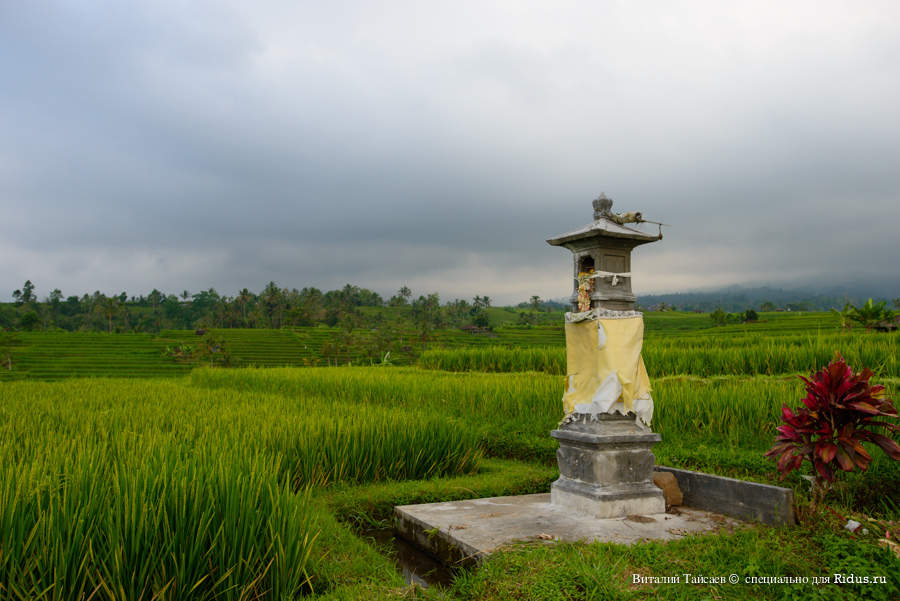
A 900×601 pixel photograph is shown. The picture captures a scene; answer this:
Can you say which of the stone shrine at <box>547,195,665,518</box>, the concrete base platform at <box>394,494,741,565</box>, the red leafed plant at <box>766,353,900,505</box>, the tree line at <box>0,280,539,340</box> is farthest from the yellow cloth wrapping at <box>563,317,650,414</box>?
the tree line at <box>0,280,539,340</box>

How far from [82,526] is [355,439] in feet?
11.9

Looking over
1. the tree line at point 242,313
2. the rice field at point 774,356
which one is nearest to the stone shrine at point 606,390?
the rice field at point 774,356

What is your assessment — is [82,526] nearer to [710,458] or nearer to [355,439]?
[355,439]

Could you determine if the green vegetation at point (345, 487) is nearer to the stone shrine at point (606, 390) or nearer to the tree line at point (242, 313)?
the stone shrine at point (606, 390)

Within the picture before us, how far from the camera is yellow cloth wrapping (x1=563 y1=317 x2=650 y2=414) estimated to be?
16.6 feet

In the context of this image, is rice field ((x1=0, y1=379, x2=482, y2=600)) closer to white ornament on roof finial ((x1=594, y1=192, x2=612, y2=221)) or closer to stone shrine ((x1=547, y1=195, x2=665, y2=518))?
stone shrine ((x1=547, y1=195, x2=665, y2=518))

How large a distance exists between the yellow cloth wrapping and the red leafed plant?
3.93 ft

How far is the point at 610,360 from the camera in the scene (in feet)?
16.6

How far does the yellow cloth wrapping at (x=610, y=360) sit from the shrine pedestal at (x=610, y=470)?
0.65ft

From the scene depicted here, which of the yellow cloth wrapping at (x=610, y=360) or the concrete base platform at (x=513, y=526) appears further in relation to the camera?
the yellow cloth wrapping at (x=610, y=360)

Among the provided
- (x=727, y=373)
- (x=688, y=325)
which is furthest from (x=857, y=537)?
(x=688, y=325)

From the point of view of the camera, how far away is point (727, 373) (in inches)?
453

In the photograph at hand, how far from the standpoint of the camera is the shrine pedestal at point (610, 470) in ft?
16.0

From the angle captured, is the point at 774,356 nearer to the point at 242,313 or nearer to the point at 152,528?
the point at 152,528
